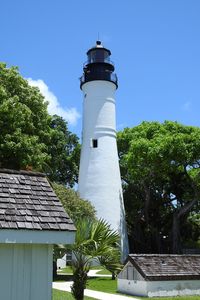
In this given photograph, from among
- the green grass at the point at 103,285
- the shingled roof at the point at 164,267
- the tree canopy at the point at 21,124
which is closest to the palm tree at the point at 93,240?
the shingled roof at the point at 164,267

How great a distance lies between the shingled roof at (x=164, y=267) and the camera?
21281 millimetres

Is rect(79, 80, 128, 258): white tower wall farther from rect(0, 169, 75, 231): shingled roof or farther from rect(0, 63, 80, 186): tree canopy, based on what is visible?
rect(0, 169, 75, 231): shingled roof

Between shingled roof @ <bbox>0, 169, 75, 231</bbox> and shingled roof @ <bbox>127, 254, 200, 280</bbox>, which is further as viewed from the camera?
shingled roof @ <bbox>127, 254, 200, 280</bbox>

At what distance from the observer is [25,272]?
25.5ft

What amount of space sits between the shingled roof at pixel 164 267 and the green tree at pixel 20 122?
9.28m

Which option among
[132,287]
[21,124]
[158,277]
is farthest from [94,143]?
[158,277]

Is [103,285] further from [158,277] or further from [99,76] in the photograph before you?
[99,76]

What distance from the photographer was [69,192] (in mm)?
30281

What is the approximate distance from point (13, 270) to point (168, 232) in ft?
129

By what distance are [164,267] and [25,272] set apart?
51.1ft

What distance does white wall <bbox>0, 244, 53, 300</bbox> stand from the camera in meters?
7.63

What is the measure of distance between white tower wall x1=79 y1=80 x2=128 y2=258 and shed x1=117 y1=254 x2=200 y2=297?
1330cm

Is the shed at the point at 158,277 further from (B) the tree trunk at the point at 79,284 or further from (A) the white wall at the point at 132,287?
(B) the tree trunk at the point at 79,284

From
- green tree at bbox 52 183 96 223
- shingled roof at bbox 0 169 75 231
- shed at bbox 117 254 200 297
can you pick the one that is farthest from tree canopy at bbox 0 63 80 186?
shingled roof at bbox 0 169 75 231
